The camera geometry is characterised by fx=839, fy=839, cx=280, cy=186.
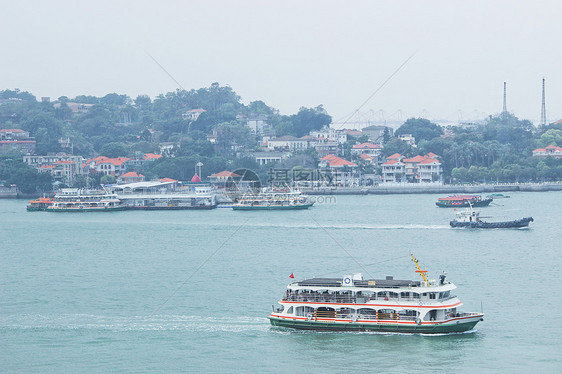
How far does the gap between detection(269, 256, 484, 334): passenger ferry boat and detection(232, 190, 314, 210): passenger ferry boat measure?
1914 cm

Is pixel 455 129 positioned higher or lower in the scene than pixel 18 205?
higher

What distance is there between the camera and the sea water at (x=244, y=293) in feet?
33.3

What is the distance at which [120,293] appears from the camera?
13.6 metres

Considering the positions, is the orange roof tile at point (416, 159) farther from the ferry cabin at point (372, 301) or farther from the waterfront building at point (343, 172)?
the ferry cabin at point (372, 301)

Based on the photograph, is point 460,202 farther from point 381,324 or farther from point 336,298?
point 381,324

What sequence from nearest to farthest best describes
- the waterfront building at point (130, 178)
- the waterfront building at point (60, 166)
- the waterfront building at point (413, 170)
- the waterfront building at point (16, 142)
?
the waterfront building at point (130, 178) < the waterfront building at point (60, 166) < the waterfront building at point (413, 170) < the waterfront building at point (16, 142)

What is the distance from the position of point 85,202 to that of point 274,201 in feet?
24.5

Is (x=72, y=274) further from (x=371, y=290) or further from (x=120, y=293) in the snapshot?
(x=371, y=290)

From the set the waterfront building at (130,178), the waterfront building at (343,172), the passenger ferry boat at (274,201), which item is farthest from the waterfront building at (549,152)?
the waterfront building at (130,178)

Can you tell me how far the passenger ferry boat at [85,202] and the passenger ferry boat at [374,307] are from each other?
2215 cm

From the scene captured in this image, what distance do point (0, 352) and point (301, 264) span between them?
6.72m

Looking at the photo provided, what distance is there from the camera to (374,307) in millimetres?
11055

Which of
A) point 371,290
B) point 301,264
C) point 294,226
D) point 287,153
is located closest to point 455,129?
point 287,153

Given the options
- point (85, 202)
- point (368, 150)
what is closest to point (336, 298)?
point (85, 202)
